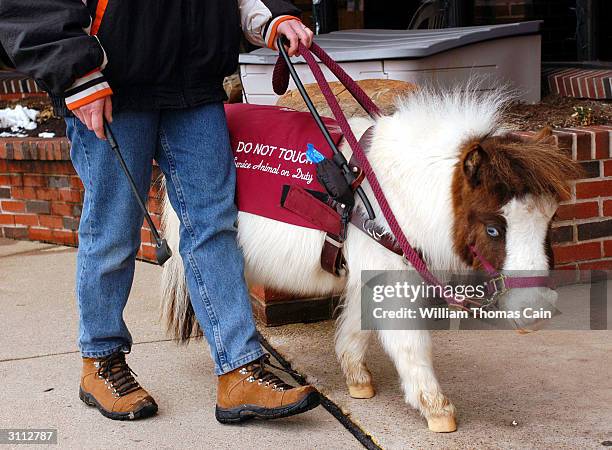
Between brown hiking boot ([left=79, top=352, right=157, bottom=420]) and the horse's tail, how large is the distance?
395 millimetres

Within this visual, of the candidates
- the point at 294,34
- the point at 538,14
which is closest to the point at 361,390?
the point at 294,34

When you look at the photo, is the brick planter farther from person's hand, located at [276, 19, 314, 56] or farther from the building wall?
the building wall

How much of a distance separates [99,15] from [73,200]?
297cm

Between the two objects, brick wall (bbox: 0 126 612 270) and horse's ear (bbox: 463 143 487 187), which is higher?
horse's ear (bbox: 463 143 487 187)

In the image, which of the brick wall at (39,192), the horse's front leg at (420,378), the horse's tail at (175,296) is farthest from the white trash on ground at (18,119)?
the horse's front leg at (420,378)

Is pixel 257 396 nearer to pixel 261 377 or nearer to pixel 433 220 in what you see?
pixel 261 377

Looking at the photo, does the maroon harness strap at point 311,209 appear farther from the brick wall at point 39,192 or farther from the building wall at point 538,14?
the building wall at point 538,14

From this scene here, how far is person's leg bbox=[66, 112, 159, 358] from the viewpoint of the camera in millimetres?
3025

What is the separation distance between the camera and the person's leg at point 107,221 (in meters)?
3.03

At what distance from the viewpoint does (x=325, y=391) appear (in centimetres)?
344

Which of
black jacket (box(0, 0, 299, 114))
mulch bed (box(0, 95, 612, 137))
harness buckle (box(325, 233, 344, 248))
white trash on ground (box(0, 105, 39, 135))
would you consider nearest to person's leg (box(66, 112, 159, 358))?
black jacket (box(0, 0, 299, 114))

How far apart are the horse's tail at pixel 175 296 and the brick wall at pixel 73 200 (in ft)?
4.72

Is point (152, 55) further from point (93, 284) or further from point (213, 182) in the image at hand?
point (93, 284)

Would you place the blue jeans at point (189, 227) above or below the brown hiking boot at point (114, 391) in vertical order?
above
